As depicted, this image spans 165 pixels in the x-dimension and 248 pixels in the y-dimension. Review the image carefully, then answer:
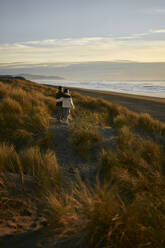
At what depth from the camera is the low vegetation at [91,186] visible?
2.55 meters

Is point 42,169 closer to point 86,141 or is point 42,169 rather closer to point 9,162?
point 9,162

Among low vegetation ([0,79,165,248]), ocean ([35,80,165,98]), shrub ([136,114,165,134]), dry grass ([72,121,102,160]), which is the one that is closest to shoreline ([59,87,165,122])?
shrub ([136,114,165,134])

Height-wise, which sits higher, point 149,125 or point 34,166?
point 149,125

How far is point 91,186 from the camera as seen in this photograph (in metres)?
4.38

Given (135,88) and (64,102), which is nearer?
(64,102)

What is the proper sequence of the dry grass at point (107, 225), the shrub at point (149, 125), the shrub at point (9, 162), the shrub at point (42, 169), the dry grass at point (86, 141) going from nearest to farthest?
the dry grass at point (107, 225)
the shrub at point (42, 169)
the shrub at point (9, 162)
the dry grass at point (86, 141)
the shrub at point (149, 125)

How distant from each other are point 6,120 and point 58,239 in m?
5.23

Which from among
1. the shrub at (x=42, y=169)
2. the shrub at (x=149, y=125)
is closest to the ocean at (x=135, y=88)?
the shrub at (x=149, y=125)

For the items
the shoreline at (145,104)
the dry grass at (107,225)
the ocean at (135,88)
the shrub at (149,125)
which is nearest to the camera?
the dry grass at (107,225)

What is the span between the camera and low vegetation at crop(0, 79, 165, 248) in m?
2.55

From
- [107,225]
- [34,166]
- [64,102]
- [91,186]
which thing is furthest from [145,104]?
[107,225]

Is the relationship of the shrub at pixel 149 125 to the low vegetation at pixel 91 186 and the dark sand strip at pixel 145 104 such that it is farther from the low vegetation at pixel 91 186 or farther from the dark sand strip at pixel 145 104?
the dark sand strip at pixel 145 104

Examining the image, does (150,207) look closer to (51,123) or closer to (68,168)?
(68,168)

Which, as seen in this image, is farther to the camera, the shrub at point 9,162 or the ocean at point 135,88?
the ocean at point 135,88
